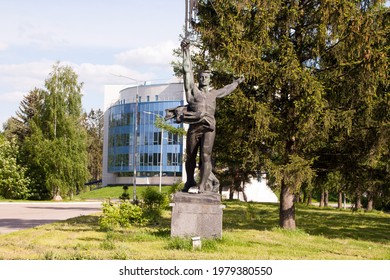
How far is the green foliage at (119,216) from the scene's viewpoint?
44.1 feet

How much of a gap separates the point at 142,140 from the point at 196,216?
61.3 meters

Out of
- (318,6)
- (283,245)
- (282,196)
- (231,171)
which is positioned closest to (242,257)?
(283,245)

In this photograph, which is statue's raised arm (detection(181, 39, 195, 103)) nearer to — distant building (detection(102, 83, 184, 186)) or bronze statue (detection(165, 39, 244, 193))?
bronze statue (detection(165, 39, 244, 193))

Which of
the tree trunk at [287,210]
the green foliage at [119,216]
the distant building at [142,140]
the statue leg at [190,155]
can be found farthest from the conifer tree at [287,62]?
the distant building at [142,140]

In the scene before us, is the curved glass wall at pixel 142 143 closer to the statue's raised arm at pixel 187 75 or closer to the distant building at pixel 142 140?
the distant building at pixel 142 140

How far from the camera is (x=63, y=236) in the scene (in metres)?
12.2

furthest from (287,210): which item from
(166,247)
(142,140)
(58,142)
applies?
(142,140)

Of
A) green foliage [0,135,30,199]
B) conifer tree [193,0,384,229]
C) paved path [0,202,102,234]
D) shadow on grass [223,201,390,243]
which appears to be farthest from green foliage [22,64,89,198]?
conifer tree [193,0,384,229]

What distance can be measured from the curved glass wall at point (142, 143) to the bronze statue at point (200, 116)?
52.6 meters

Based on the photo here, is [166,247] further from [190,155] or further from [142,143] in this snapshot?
[142,143]

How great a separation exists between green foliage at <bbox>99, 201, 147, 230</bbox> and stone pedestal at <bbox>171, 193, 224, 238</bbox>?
287 centimetres

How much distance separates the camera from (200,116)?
36.5ft

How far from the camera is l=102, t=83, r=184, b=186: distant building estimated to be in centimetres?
6838

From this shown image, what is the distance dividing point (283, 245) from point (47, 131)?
36148 millimetres
